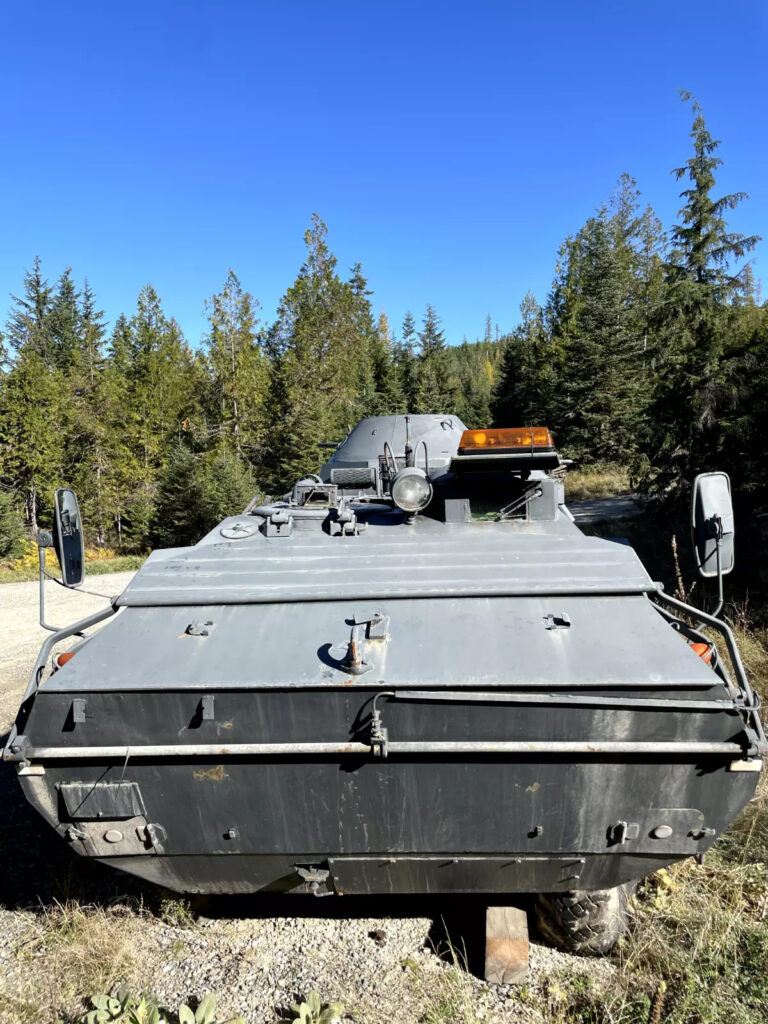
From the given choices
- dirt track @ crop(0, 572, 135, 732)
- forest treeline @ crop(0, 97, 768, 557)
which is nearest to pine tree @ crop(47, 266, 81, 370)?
forest treeline @ crop(0, 97, 768, 557)

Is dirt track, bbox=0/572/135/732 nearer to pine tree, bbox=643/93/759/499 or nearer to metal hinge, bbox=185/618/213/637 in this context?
metal hinge, bbox=185/618/213/637

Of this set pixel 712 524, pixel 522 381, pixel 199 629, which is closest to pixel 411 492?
pixel 199 629

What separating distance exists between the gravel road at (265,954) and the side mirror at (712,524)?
6.73ft

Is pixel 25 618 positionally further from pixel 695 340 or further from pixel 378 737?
pixel 695 340

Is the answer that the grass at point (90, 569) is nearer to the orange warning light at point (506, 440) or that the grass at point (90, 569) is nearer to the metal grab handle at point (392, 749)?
the orange warning light at point (506, 440)

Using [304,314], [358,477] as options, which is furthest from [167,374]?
[358,477]

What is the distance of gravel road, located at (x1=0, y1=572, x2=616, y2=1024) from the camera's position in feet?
9.84

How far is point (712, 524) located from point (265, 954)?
3153 millimetres

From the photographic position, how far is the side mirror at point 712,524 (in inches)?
124

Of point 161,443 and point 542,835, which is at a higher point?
point 161,443

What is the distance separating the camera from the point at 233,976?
3.20 metres

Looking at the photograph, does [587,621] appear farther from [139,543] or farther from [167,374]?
[167,374]

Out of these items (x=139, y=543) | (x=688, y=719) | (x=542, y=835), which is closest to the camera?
(x=688, y=719)

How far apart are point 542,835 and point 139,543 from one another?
2309 centimetres
